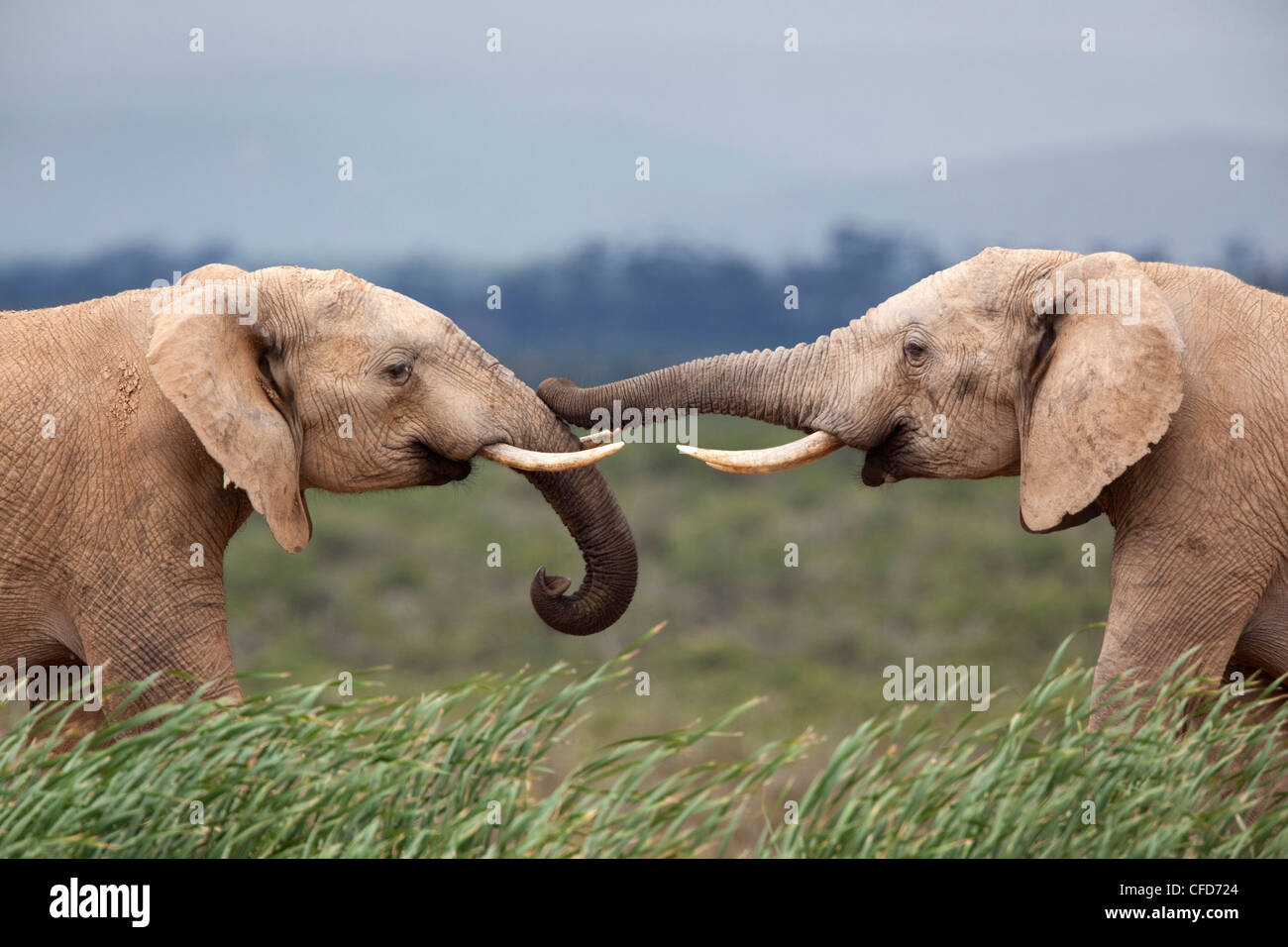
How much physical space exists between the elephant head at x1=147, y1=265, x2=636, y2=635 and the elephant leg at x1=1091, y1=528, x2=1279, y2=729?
2213 millimetres

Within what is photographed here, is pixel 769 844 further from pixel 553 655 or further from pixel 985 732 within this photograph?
pixel 553 655

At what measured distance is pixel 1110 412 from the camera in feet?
22.2

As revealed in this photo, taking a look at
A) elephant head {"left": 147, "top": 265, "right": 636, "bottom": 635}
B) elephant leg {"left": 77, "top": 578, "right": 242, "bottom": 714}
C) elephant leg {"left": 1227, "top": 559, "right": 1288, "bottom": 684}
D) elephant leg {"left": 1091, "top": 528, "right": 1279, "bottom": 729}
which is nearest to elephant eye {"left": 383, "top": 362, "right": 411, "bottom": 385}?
elephant head {"left": 147, "top": 265, "right": 636, "bottom": 635}

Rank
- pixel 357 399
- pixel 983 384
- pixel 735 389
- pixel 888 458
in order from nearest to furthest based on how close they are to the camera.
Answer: pixel 357 399, pixel 983 384, pixel 888 458, pixel 735 389

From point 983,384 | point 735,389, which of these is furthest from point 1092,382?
point 735,389

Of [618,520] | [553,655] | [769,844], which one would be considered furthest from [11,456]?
[553,655]

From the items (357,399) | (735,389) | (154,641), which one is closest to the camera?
(154,641)

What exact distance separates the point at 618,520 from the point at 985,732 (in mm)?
2237

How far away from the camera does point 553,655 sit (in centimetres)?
4259

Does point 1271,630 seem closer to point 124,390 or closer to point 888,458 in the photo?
point 888,458

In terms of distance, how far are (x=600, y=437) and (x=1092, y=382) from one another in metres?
2.09

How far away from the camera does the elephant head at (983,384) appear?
267 inches

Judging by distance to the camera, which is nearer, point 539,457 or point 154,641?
point 154,641

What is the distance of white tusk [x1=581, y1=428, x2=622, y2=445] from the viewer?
286 inches
